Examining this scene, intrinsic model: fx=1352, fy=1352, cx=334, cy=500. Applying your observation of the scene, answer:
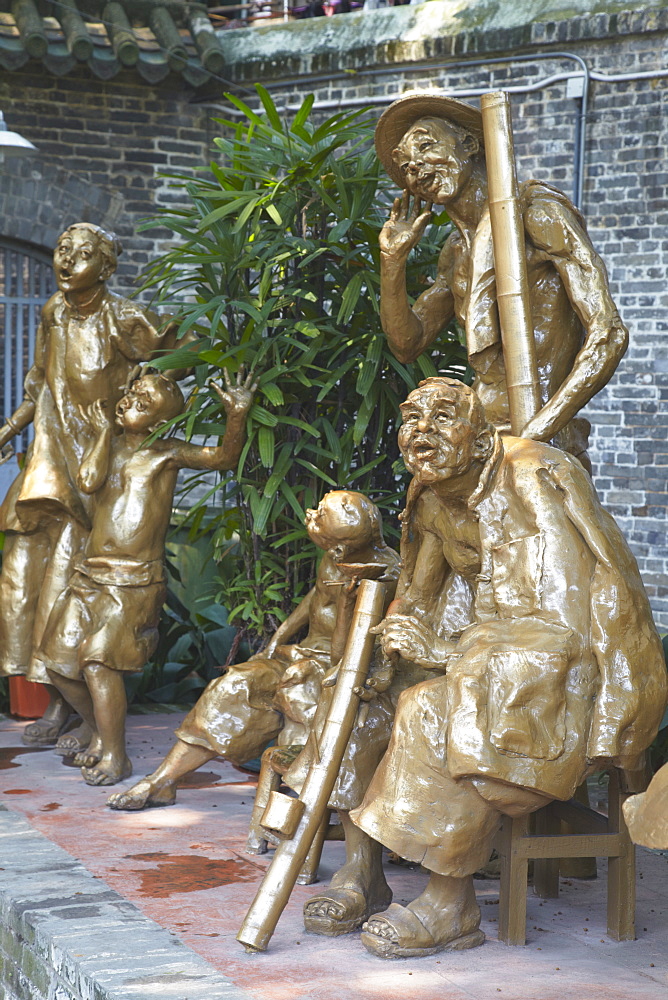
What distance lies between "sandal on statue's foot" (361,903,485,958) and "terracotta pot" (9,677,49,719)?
11.2 ft

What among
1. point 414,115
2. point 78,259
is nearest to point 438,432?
point 414,115

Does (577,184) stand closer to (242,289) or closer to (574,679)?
(242,289)

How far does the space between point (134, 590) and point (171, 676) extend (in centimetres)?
182

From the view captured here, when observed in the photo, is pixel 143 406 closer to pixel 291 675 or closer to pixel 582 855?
pixel 291 675

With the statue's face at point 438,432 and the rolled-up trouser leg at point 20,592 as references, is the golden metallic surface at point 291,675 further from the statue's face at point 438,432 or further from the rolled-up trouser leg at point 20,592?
the rolled-up trouser leg at point 20,592

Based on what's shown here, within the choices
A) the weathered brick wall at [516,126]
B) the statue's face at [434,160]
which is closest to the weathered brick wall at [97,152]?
the weathered brick wall at [516,126]

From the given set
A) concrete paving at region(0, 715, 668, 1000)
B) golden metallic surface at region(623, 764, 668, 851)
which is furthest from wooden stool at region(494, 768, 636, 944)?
golden metallic surface at region(623, 764, 668, 851)

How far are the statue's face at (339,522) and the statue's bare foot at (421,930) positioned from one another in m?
1.14

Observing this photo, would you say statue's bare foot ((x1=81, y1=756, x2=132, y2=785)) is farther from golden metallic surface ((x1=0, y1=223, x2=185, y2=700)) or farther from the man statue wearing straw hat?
the man statue wearing straw hat

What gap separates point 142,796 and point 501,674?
2.03 m

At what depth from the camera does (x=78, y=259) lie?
5.58 meters

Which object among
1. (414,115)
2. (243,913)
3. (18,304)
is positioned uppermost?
(18,304)

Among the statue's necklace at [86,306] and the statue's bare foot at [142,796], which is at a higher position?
the statue's necklace at [86,306]

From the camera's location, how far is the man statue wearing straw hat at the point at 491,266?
393cm
